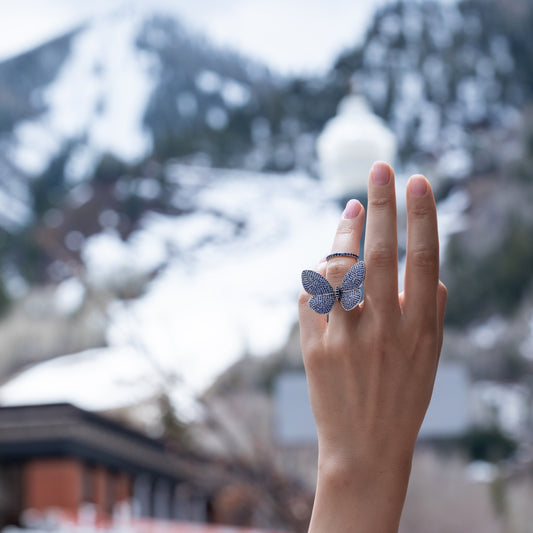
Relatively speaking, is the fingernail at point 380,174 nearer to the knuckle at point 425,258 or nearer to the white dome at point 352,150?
the knuckle at point 425,258

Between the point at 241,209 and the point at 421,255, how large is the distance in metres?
19.8

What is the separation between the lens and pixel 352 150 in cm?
260

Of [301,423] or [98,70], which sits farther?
[98,70]

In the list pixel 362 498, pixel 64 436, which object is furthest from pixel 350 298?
pixel 64 436

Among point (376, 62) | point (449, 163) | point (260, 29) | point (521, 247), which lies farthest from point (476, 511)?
point (260, 29)

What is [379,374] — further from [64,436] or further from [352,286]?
[64,436]

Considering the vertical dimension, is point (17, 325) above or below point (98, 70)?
below

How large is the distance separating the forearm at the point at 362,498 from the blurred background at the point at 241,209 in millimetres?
10821

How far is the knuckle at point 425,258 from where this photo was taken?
0.67 meters

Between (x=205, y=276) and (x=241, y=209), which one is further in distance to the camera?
(x=241, y=209)

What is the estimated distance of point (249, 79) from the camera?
74.1 ft

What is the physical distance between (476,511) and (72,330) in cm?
907

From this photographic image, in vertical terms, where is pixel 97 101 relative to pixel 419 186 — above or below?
above

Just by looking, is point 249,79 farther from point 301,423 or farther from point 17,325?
point 301,423
